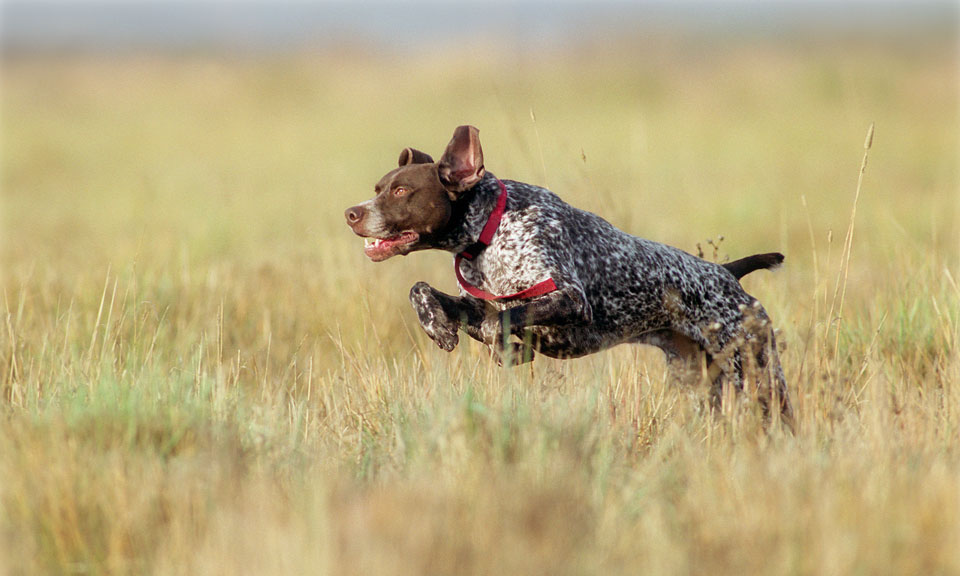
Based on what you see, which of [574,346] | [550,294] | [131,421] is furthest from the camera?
[574,346]

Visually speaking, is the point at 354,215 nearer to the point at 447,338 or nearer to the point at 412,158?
the point at 412,158

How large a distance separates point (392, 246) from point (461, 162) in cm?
47

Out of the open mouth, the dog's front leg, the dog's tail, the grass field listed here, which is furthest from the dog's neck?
the dog's tail

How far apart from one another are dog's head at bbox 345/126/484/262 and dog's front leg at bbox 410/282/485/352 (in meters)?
0.26

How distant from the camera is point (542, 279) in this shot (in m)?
4.28

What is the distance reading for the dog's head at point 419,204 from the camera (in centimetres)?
444

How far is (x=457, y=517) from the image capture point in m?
3.01

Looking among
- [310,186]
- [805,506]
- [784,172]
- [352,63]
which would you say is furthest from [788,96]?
[805,506]

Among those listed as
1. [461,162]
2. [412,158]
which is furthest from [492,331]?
[412,158]

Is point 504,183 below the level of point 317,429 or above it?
above

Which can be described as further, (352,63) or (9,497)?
(352,63)

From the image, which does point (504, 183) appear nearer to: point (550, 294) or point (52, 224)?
point (550, 294)

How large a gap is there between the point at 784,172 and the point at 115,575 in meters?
13.3

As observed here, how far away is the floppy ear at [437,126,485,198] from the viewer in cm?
444
